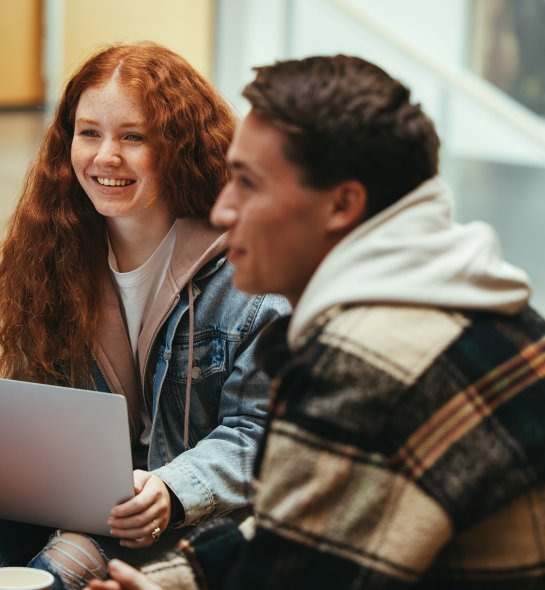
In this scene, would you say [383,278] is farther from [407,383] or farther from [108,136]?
[108,136]

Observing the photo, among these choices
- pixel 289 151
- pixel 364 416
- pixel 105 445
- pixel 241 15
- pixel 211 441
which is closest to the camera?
pixel 364 416

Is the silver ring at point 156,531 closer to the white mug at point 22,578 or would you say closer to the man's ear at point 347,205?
the white mug at point 22,578

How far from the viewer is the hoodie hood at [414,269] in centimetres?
100

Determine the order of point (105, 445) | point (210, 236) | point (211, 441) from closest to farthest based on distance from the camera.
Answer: point (105, 445) → point (211, 441) → point (210, 236)

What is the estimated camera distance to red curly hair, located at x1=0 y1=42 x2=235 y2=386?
1.76 metres

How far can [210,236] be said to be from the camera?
1.77m

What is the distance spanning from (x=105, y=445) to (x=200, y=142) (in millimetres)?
605

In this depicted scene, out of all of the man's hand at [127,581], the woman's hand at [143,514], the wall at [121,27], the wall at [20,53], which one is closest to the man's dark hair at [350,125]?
the man's hand at [127,581]

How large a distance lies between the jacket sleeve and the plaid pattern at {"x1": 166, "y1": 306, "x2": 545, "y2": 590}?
58 cm

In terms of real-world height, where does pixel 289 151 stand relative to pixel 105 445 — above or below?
above

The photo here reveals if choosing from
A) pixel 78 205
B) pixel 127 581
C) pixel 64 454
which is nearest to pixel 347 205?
pixel 127 581

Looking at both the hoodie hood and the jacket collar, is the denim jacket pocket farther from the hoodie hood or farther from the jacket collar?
the hoodie hood

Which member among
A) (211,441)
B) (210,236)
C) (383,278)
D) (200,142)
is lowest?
(211,441)

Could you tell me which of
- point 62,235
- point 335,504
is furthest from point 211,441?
point 335,504
